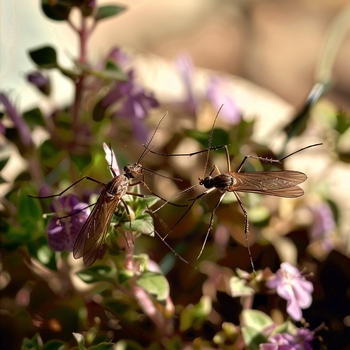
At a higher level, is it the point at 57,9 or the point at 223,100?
the point at 57,9

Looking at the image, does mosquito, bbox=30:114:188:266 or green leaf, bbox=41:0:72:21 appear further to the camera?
green leaf, bbox=41:0:72:21

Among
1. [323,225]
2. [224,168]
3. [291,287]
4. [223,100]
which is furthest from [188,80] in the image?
[291,287]

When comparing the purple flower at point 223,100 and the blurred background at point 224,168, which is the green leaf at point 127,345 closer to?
the blurred background at point 224,168

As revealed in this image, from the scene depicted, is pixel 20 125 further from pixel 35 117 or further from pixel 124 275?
pixel 124 275

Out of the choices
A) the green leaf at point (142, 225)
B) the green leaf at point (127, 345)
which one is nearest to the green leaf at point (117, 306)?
the green leaf at point (127, 345)

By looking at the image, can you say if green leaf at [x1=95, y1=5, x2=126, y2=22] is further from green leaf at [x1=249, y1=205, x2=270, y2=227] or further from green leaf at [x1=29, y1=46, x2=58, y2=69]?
green leaf at [x1=249, y1=205, x2=270, y2=227]

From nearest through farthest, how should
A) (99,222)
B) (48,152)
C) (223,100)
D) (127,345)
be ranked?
(99,222)
(127,345)
(48,152)
(223,100)

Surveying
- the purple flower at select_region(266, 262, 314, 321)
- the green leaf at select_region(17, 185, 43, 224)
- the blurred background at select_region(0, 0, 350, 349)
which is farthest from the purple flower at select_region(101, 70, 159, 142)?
the purple flower at select_region(266, 262, 314, 321)
